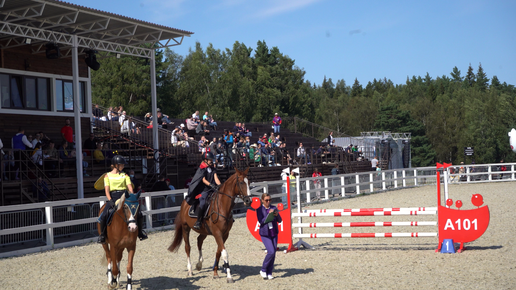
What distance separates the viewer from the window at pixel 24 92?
2009cm

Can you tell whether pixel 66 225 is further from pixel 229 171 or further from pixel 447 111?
pixel 447 111

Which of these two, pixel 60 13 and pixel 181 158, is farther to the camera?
pixel 181 158

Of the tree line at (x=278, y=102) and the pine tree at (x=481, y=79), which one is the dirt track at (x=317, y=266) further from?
the pine tree at (x=481, y=79)

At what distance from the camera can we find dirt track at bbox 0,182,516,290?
8.65 metres

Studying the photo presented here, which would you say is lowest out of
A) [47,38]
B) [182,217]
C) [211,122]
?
[182,217]

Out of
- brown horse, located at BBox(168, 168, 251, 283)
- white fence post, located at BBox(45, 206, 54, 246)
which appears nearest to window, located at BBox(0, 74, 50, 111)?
white fence post, located at BBox(45, 206, 54, 246)

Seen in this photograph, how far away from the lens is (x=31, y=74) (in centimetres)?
2114

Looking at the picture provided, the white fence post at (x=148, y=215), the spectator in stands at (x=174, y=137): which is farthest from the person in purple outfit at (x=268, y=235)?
the spectator in stands at (x=174, y=137)

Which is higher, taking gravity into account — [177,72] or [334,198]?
[177,72]

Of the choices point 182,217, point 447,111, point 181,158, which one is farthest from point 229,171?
point 447,111

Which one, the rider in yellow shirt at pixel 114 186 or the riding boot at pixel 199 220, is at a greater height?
the rider in yellow shirt at pixel 114 186

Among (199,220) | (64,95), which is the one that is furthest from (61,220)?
(64,95)

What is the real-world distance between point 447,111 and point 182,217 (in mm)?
83116

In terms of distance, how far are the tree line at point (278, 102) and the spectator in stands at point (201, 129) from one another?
1717 cm
